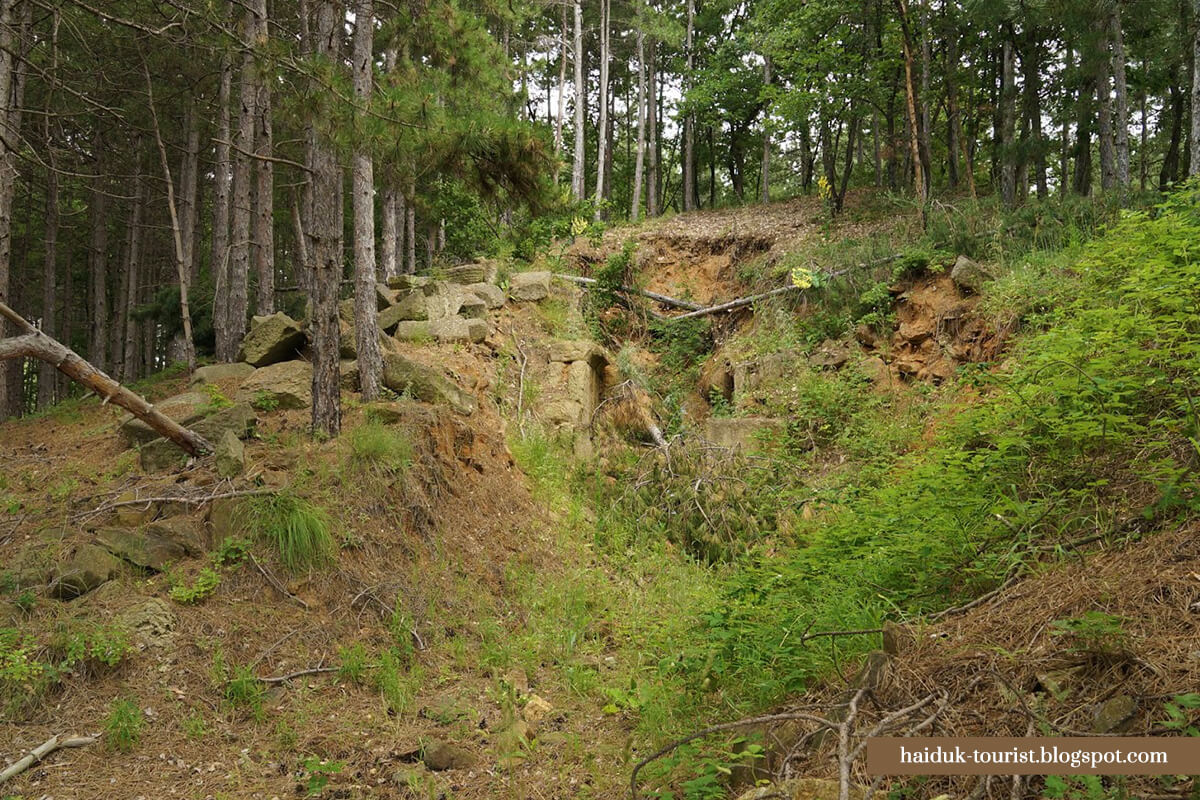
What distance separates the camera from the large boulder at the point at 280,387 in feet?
24.8

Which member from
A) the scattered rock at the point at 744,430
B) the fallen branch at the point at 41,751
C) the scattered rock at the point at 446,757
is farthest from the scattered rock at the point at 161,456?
the scattered rock at the point at 744,430

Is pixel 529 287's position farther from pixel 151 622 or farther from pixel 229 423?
pixel 151 622

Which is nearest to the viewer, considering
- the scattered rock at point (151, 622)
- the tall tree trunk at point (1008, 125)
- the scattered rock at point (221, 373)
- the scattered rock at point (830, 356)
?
the scattered rock at point (151, 622)

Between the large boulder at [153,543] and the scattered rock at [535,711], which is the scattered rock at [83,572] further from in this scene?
the scattered rock at [535,711]

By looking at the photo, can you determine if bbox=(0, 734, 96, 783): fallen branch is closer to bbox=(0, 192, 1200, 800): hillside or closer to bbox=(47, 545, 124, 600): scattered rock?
bbox=(0, 192, 1200, 800): hillside

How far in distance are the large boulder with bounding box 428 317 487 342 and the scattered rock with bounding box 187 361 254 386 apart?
2.26 m

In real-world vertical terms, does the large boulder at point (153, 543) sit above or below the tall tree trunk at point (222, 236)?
below

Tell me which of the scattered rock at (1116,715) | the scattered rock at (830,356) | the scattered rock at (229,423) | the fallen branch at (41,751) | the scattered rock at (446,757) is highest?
the scattered rock at (830,356)

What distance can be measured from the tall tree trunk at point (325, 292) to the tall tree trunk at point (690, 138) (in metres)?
18.9

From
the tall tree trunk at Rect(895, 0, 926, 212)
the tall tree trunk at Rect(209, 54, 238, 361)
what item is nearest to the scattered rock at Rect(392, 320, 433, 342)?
the tall tree trunk at Rect(209, 54, 238, 361)

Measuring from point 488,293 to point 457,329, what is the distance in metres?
1.55

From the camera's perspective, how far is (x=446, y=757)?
13.9 feet

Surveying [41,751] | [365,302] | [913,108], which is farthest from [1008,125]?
[41,751]

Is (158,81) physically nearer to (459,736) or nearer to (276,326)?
(276,326)
